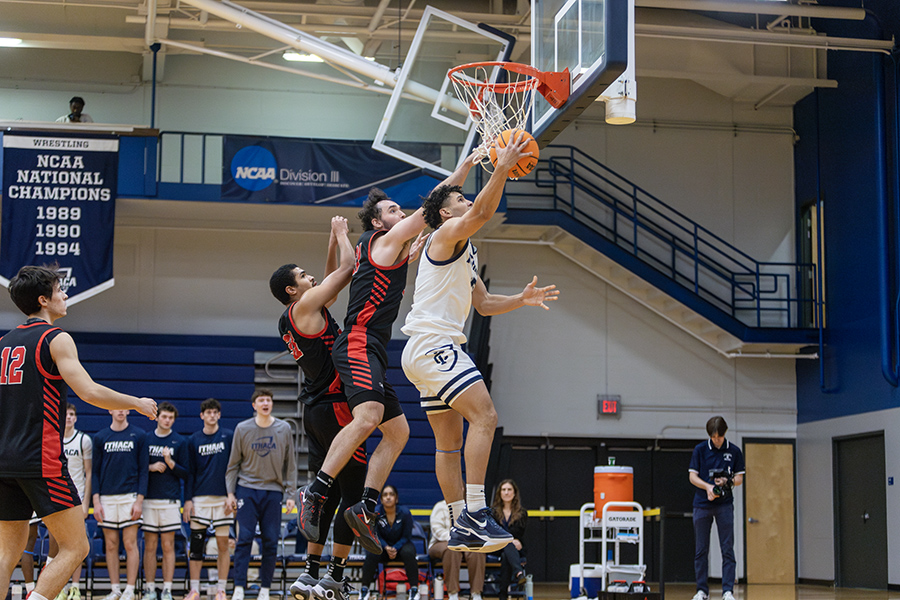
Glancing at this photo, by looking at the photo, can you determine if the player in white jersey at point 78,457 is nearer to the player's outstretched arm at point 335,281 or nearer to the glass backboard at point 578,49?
the player's outstretched arm at point 335,281

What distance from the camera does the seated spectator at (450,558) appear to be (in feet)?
35.9

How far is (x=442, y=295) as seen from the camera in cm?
578

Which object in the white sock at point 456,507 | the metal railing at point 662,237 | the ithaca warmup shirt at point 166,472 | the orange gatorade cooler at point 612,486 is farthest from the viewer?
the metal railing at point 662,237

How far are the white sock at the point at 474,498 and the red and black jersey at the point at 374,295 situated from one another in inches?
42.7

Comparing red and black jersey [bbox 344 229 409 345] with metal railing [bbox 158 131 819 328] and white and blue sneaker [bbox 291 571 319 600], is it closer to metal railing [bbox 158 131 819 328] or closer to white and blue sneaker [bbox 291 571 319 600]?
white and blue sneaker [bbox 291 571 319 600]

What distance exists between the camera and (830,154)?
1616 centimetres

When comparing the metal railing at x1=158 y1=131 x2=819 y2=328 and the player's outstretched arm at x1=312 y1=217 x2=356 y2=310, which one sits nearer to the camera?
the player's outstretched arm at x1=312 y1=217 x2=356 y2=310

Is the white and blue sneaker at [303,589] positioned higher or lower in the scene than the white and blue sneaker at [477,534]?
lower


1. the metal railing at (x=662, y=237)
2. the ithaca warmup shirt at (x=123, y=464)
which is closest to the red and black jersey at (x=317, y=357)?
the ithaca warmup shirt at (x=123, y=464)

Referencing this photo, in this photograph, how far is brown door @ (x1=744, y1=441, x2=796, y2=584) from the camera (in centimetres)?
1622

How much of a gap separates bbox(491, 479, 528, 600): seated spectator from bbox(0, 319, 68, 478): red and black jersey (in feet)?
21.6

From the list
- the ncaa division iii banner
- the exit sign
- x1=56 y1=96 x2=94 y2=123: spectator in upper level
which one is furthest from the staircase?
x1=56 y1=96 x2=94 y2=123: spectator in upper level

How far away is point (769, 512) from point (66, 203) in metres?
12.3

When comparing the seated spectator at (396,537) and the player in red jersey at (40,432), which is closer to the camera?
the player in red jersey at (40,432)
